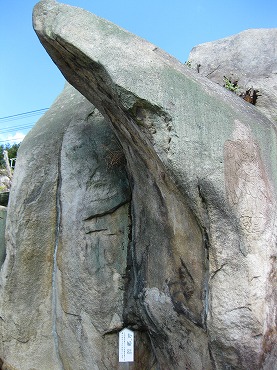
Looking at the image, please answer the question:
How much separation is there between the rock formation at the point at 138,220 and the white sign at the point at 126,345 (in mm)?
64

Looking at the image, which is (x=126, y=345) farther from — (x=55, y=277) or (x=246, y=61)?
(x=246, y=61)

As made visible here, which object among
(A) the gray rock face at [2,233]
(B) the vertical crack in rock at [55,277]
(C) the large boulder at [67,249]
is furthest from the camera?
(A) the gray rock face at [2,233]

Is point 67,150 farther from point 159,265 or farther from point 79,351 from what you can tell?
point 79,351

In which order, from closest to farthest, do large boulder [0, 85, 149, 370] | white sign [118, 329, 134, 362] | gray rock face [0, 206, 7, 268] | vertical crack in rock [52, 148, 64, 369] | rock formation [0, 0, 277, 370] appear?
1. rock formation [0, 0, 277, 370]
2. white sign [118, 329, 134, 362]
3. large boulder [0, 85, 149, 370]
4. vertical crack in rock [52, 148, 64, 369]
5. gray rock face [0, 206, 7, 268]

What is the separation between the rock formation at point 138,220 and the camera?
264 cm

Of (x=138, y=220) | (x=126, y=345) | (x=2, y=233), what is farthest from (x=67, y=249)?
(x=2, y=233)

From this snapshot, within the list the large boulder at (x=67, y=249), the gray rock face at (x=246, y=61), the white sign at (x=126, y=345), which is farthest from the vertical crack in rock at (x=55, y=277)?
the gray rock face at (x=246, y=61)

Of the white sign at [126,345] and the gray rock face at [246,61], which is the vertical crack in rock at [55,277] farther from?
the gray rock face at [246,61]

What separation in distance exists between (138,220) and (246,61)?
1.65 metres

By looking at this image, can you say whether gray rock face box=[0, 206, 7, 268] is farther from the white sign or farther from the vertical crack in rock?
the white sign

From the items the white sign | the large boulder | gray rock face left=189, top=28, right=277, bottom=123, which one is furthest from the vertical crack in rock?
gray rock face left=189, top=28, right=277, bottom=123

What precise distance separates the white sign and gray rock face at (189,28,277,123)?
187cm

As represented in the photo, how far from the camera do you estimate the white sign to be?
Result: 3.33 metres

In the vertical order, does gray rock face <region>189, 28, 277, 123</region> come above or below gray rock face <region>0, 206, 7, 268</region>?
above
